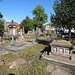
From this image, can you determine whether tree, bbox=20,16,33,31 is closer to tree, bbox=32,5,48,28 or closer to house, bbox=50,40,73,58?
tree, bbox=32,5,48,28

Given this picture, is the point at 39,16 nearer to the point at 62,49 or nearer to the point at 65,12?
the point at 65,12

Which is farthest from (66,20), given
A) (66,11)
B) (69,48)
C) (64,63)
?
(64,63)

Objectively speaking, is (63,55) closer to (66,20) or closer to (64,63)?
(64,63)

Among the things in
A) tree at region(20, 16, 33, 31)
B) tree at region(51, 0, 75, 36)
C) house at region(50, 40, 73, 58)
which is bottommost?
house at region(50, 40, 73, 58)

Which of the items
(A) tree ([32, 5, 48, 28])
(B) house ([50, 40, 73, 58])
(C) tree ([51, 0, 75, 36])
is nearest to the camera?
(B) house ([50, 40, 73, 58])

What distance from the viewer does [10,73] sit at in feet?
10.3

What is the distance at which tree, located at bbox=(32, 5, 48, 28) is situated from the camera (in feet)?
111

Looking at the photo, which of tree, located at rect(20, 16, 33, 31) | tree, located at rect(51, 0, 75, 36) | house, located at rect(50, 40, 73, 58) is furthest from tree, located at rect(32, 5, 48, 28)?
house, located at rect(50, 40, 73, 58)

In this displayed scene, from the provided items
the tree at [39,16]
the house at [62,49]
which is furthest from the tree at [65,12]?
the tree at [39,16]

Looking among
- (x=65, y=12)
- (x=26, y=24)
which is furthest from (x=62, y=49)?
(x=26, y=24)

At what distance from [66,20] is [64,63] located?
5.98m

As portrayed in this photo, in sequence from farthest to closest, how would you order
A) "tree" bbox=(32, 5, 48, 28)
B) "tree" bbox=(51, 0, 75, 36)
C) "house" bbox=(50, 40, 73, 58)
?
"tree" bbox=(32, 5, 48, 28)
"tree" bbox=(51, 0, 75, 36)
"house" bbox=(50, 40, 73, 58)

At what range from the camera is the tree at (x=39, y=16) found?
111 feet

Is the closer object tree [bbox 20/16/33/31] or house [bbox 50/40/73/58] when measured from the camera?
house [bbox 50/40/73/58]
